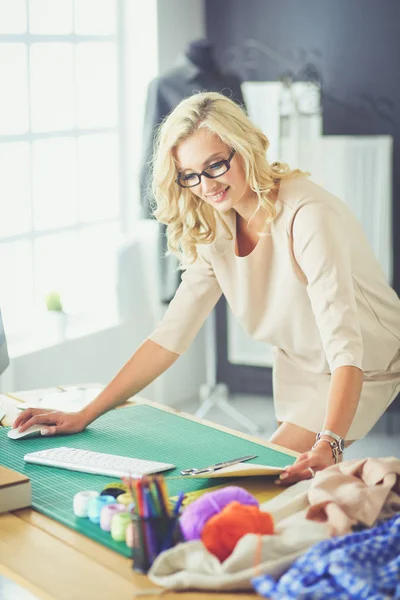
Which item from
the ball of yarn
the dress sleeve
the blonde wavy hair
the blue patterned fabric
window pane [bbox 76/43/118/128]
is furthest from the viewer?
window pane [bbox 76/43/118/128]

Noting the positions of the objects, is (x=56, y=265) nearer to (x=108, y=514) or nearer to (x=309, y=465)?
(x=309, y=465)

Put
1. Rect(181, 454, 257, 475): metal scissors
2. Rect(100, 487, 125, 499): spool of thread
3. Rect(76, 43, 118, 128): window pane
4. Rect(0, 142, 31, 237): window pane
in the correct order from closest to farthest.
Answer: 1. Rect(100, 487, 125, 499): spool of thread
2. Rect(181, 454, 257, 475): metal scissors
3. Rect(0, 142, 31, 237): window pane
4. Rect(76, 43, 118, 128): window pane

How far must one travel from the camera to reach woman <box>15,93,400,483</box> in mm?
2324

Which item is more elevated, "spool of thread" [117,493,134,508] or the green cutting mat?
"spool of thread" [117,493,134,508]

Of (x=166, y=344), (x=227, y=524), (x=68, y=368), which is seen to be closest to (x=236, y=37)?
(x=68, y=368)

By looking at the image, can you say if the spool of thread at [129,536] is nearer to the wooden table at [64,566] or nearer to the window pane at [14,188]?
the wooden table at [64,566]

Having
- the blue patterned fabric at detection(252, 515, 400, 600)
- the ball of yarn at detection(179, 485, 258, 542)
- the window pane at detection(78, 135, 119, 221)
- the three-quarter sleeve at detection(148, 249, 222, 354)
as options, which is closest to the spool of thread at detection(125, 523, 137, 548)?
the ball of yarn at detection(179, 485, 258, 542)

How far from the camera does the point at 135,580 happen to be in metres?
1.63

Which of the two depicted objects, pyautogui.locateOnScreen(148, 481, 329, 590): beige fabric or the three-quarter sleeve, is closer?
pyautogui.locateOnScreen(148, 481, 329, 590): beige fabric

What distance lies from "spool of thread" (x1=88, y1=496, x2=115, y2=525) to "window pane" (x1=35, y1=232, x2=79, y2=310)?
2.59 meters

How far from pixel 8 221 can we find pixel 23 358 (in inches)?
24.7

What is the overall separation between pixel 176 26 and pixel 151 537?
3.81m

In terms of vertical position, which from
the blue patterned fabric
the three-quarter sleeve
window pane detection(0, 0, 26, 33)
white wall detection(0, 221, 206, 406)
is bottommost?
white wall detection(0, 221, 206, 406)

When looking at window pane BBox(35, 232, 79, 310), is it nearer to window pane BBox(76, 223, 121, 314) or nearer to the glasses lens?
window pane BBox(76, 223, 121, 314)
